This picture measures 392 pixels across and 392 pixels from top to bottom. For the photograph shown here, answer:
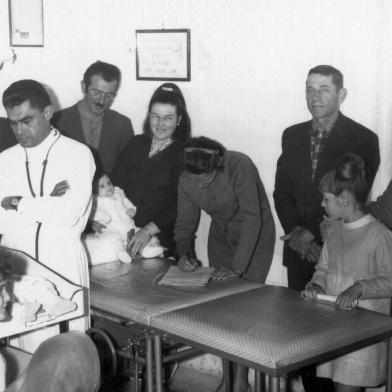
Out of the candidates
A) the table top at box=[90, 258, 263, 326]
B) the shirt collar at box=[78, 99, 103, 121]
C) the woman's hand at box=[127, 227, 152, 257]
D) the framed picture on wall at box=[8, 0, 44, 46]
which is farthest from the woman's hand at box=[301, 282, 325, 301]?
the framed picture on wall at box=[8, 0, 44, 46]

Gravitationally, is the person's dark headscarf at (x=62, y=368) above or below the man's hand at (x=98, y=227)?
above

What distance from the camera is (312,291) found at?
317 cm

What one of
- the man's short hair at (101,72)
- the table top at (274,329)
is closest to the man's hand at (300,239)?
the table top at (274,329)

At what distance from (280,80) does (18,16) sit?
242 cm

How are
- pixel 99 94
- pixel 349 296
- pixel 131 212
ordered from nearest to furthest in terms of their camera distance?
pixel 349 296, pixel 131 212, pixel 99 94

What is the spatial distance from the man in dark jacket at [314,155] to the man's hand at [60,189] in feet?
4.19

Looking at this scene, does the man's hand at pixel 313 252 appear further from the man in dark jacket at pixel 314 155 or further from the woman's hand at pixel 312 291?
the woman's hand at pixel 312 291

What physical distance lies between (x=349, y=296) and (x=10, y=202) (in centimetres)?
170

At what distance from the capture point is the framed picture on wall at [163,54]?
476 centimetres

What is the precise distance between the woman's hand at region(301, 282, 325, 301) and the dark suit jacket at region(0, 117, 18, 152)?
90.4 inches

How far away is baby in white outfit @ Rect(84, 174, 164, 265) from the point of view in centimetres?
402

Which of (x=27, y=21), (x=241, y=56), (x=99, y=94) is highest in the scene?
(x=27, y=21)

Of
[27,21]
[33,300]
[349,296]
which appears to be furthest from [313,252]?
[27,21]

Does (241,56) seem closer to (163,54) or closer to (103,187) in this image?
(163,54)
